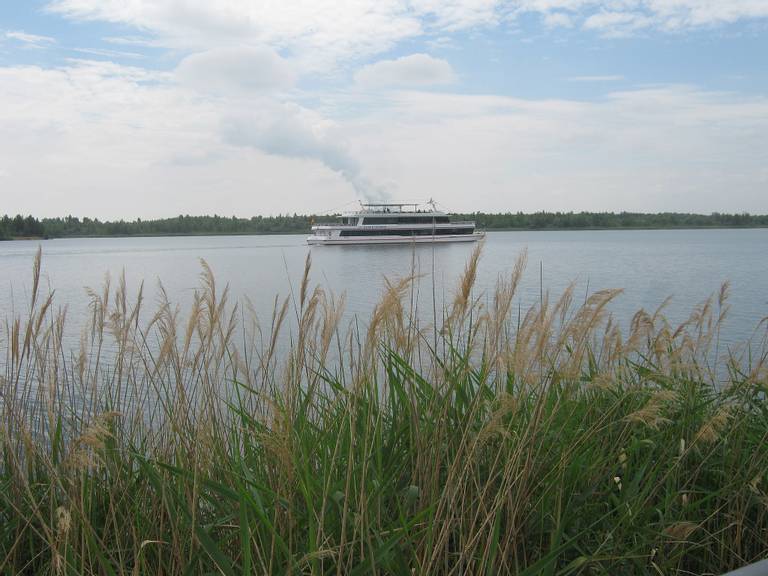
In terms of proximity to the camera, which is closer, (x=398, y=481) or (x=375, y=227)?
(x=398, y=481)

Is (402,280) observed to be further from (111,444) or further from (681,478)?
(681,478)

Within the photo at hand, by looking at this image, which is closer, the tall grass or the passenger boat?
the tall grass

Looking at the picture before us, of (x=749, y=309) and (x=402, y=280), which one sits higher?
(x=402, y=280)

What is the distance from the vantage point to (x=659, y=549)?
2.39 meters

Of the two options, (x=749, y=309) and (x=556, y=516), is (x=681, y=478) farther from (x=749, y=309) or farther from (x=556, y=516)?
(x=749, y=309)

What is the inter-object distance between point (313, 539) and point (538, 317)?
3.70 feet

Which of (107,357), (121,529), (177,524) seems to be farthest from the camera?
(107,357)

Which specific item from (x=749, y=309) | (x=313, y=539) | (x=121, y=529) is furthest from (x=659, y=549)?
(x=749, y=309)

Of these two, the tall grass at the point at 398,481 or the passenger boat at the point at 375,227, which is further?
the passenger boat at the point at 375,227

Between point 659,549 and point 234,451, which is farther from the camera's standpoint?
point 234,451

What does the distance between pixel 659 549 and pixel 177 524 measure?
1.68 m

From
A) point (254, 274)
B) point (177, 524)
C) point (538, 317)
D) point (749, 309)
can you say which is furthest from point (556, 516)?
point (254, 274)

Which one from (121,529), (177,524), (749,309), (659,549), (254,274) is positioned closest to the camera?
(177,524)

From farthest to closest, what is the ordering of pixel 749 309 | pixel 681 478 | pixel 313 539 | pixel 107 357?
pixel 749 309
pixel 107 357
pixel 681 478
pixel 313 539
